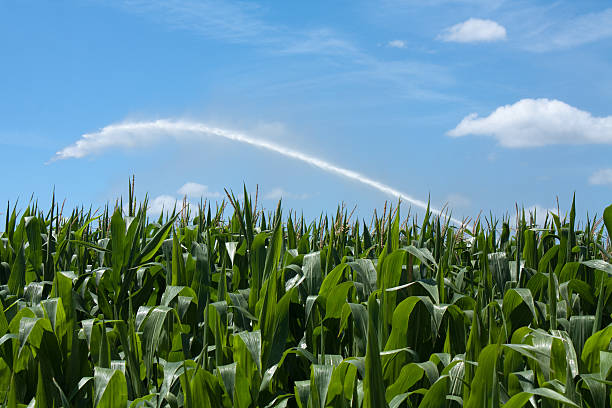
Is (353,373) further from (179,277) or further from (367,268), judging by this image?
(179,277)

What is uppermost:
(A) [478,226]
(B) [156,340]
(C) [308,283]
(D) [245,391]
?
(A) [478,226]

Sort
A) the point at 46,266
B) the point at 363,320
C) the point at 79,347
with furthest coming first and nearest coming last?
the point at 46,266, the point at 79,347, the point at 363,320

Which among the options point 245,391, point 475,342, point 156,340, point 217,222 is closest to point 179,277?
point 156,340

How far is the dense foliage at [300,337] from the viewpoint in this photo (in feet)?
6.59

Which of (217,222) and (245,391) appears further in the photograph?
(217,222)

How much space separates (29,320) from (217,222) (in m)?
2.47

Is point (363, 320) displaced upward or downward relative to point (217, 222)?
downward

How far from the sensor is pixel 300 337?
2811 mm

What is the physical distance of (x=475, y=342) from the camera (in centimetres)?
205

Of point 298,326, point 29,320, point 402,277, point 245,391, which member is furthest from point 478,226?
point 29,320

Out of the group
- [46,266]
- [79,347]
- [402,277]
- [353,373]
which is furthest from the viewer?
[46,266]

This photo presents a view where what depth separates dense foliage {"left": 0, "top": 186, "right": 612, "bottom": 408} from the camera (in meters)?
2.01

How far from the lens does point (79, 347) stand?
2.55 meters

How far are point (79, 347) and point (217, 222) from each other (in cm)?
228
